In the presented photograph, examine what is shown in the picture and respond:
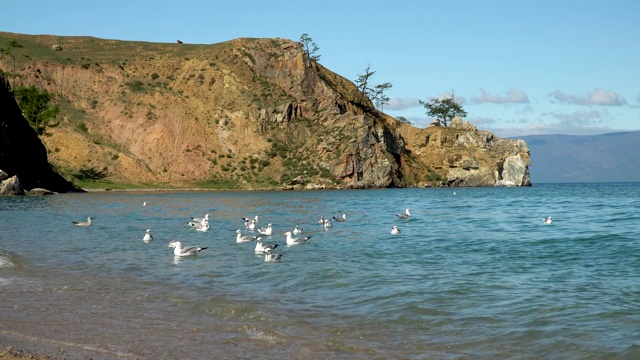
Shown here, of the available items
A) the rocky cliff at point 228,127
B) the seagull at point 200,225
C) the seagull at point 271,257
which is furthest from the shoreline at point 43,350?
the rocky cliff at point 228,127

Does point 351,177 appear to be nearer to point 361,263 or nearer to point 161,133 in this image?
point 161,133

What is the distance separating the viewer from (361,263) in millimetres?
22781

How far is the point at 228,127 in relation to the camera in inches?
4188

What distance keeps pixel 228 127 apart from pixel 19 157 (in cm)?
4069

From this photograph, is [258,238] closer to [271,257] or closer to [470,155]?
[271,257]

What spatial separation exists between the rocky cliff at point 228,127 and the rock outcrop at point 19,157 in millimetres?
11455

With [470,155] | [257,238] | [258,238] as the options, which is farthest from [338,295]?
[470,155]

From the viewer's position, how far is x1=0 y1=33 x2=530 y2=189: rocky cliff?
9794cm

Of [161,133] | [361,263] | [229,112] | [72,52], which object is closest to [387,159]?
[229,112]

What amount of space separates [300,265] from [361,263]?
83.3 inches

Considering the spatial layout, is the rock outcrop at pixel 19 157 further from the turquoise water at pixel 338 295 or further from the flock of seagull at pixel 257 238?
the turquoise water at pixel 338 295

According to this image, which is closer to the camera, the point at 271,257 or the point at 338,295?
the point at 338,295

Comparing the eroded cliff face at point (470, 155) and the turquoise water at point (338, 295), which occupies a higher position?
the eroded cliff face at point (470, 155)

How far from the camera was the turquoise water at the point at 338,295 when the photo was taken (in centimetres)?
1205
